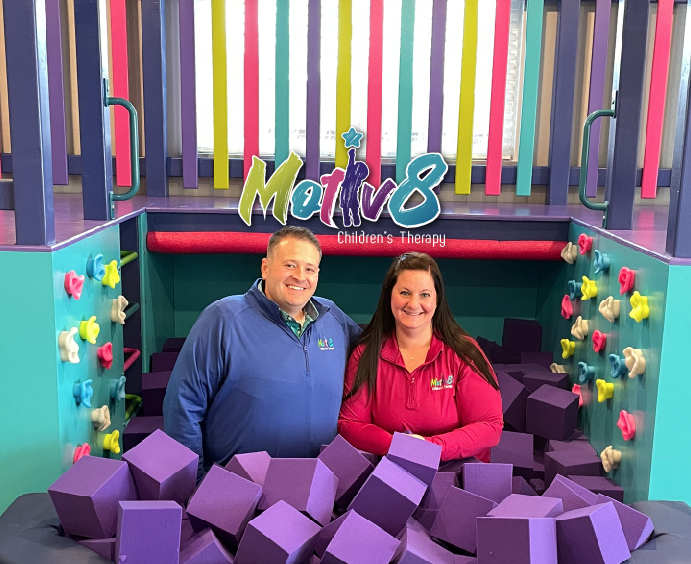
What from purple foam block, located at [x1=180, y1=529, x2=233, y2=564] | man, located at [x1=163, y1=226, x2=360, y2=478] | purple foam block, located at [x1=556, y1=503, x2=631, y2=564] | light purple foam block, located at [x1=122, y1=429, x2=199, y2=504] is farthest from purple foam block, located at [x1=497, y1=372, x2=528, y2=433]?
purple foam block, located at [x1=180, y1=529, x2=233, y2=564]

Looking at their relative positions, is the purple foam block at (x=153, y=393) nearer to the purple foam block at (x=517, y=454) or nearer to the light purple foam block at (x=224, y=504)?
the purple foam block at (x=517, y=454)

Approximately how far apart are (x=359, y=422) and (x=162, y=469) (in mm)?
776

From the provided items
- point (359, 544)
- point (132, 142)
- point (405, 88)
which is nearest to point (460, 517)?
point (359, 544)

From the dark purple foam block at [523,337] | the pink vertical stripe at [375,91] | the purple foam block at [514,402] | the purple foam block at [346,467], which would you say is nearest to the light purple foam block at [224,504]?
the purple foam block at [346,467]

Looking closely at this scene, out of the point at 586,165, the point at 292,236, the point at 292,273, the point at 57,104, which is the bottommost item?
the point at 292,273

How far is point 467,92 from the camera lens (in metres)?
4.58

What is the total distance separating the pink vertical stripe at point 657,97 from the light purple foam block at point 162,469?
3847 mm

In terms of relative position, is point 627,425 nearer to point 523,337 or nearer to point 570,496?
point 570,496

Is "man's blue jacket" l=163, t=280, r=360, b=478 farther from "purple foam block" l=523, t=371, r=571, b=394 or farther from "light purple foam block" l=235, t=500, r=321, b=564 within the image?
"purple foam block" l=523, t=371, r=571, b=394

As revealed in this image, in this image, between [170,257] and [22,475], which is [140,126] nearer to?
[170,257]

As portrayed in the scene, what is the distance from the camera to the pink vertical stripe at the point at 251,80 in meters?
4.51

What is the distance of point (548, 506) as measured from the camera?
1734 millimetres

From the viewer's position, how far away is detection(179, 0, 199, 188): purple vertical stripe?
454cm

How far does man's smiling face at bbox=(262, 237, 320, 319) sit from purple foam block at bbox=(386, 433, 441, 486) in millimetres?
601
